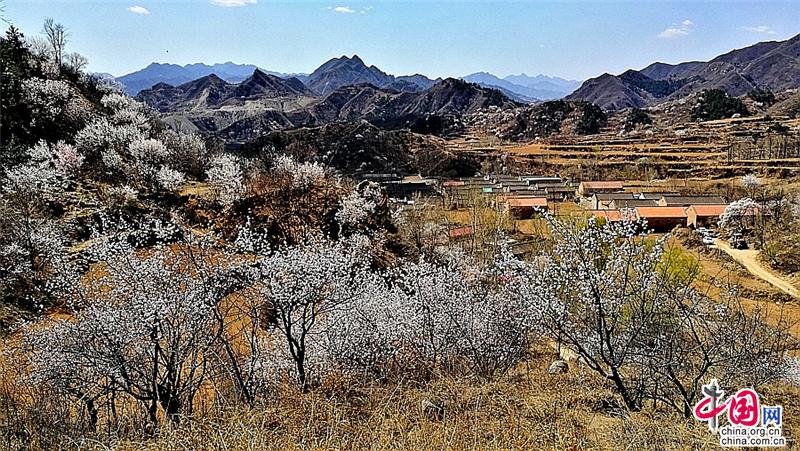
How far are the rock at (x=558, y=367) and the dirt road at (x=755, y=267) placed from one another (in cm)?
1649

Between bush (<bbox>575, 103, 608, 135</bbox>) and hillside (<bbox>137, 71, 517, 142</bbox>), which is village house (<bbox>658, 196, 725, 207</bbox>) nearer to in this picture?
bush (<bbox>575, 103, 608, 135</bbox>)

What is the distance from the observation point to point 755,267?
83.1ft

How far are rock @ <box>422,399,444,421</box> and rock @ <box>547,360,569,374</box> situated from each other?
15.0 ft

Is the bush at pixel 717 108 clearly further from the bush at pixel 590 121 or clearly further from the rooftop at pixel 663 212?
the rooftop at pixel 663 212

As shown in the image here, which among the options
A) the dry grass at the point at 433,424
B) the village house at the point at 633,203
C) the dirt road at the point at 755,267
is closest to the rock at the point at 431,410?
the dry grass at the point at 433,424

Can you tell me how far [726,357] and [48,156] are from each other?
23.4m

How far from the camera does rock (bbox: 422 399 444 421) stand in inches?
255

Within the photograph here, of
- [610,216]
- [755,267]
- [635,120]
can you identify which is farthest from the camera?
[635,120]

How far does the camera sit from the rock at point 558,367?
10.5m

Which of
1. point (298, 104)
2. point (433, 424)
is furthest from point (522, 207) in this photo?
point (298, 104)

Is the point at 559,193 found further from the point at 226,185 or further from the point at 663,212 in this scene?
the point at 226,185

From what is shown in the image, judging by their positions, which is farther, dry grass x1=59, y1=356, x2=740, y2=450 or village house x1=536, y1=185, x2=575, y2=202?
village house x1=536, y1=185, x2=575, y2=202

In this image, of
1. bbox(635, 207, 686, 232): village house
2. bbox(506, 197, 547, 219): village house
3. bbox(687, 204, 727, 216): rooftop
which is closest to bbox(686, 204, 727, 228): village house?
bbox(687, 204, 727, 216): rooftop

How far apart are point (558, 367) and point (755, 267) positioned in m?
20.8
